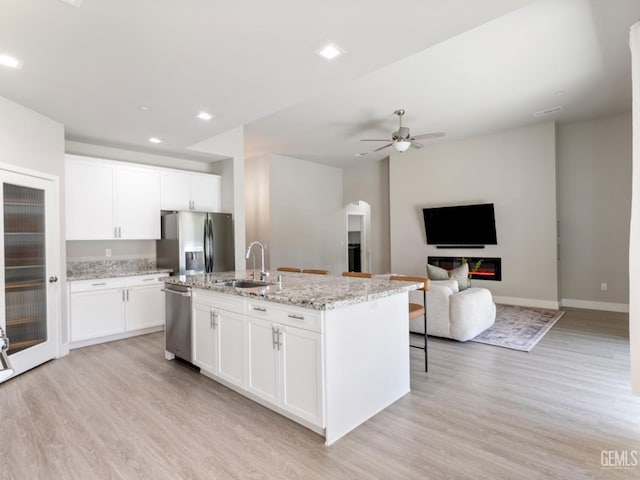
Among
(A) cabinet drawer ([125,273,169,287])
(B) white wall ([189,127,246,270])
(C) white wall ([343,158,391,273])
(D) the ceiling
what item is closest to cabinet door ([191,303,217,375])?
(A) cabinet drawer ([125,273,169,287])

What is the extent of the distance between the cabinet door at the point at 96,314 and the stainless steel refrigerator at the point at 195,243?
2.75 feet

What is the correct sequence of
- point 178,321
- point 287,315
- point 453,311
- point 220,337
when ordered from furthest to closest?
point 453,311 < point 178,321 < point 220,337 < point 287,315

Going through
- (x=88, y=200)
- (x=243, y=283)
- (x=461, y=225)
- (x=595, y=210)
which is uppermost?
(x=88, y=200)

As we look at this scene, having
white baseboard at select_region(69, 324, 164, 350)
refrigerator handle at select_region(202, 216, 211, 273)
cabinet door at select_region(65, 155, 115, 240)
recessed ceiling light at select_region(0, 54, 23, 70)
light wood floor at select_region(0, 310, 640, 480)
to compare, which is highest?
recessed ceiling light at select_region(0, 54, 23, 70)

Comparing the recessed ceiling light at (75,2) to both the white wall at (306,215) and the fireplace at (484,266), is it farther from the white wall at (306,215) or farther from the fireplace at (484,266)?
the fireplace at (484,266)

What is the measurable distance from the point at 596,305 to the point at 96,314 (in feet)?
25.7

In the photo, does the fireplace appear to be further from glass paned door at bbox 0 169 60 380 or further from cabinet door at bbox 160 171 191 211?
glass paned door at bbox 0 169 60 380

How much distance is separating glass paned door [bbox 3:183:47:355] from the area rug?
506cm

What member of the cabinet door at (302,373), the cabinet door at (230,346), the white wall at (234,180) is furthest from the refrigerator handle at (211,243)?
the cabinet door at (302,373)

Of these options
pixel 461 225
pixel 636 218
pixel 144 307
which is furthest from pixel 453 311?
pixel 144 307

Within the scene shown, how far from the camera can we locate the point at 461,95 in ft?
15.1

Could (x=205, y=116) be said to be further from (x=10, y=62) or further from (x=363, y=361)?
(x=363, y=361)

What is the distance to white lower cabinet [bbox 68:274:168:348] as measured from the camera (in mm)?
4289

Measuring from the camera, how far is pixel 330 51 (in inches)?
103
